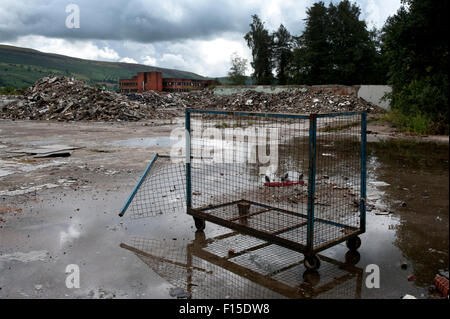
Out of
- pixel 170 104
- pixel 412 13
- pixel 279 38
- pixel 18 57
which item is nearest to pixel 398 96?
pixel 412 13

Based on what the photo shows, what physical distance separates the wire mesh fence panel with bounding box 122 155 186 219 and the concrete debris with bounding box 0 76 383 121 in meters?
15.8

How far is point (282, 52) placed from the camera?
2149 inches

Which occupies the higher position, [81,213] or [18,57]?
[18,57]

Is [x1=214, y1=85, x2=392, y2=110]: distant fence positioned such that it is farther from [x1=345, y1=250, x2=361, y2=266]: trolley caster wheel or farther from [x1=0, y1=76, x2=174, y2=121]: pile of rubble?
[x1=345, y1=250, x2=361, y2=266]: trolley caster wheel

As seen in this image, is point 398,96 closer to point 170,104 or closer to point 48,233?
point 48,233

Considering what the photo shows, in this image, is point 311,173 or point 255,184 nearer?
point 311,173

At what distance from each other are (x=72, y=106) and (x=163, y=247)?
71.9ft

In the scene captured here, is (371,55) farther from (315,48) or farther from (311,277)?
(311,277)

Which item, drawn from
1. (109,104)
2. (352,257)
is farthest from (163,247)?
(109,104)

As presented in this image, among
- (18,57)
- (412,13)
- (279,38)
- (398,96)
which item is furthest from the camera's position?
(18,57)

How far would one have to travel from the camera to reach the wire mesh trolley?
381 cm

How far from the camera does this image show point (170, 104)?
3584cm
